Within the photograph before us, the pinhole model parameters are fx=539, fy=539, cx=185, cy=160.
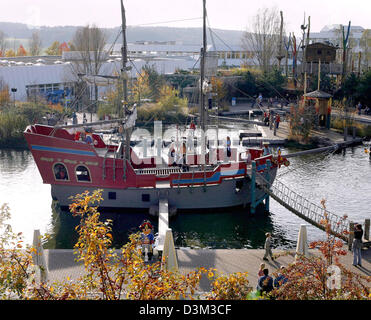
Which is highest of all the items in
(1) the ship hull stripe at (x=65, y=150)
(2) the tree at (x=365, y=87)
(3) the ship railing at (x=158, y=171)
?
(2) the tree at (x=365, y=87)

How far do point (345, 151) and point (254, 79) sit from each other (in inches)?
1241

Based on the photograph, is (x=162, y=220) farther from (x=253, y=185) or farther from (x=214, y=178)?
(x=253, y=185)

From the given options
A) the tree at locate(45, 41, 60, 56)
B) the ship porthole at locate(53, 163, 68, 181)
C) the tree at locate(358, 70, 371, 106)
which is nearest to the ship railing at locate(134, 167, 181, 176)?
the ship porthole at locate(53, 163, 68, 181)

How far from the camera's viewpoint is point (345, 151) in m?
45.0

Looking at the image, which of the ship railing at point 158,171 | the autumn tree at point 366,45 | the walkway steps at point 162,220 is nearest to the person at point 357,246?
the walkway steps at point 162,220

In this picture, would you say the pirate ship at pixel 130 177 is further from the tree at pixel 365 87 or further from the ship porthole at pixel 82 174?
the tree at pixel 365 87

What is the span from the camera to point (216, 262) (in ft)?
67.3

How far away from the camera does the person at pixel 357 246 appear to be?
64.3 ft

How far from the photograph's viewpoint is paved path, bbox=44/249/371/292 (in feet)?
64.3

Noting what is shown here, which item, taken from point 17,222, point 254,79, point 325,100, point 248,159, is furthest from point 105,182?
point 254,79

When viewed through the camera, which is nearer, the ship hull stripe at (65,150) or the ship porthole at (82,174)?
the ship hull stripe at (65,150)

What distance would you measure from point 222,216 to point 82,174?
781 cm

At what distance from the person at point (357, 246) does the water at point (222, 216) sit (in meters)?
4.87
